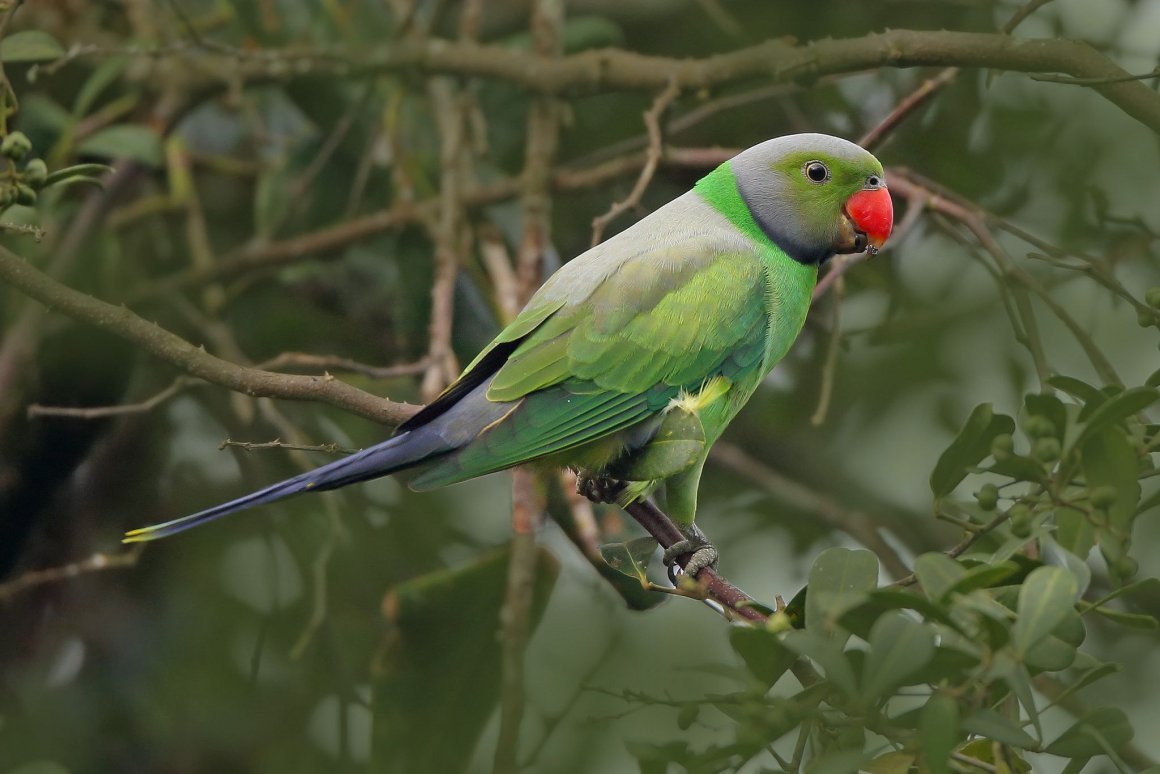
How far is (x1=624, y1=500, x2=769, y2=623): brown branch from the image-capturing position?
1646 millimetres

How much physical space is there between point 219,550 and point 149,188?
1.11 meters

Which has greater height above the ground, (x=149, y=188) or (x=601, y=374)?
(x=149, y=188)

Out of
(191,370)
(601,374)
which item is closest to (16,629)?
(191,370)

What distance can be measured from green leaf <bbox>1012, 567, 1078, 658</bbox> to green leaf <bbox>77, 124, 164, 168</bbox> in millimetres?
2437

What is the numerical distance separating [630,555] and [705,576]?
212 mm

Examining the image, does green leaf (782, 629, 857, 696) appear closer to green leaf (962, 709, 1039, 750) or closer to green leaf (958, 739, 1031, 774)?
green leaf (962, 709, 1039, 750)

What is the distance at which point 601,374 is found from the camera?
2227 mm

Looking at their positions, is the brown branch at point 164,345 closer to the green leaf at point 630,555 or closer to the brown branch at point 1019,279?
the green leaf at point 630,555

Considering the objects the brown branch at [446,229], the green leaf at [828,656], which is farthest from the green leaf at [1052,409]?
the brown branch at [446,229]

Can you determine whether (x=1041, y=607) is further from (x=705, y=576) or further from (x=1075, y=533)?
(x=705, y=576)

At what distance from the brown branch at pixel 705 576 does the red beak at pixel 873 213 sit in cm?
73

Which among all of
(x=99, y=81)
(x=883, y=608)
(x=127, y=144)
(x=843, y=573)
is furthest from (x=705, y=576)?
(x=99, y=81)

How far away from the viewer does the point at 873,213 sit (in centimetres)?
247

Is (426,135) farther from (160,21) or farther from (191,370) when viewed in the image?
(191,370)
